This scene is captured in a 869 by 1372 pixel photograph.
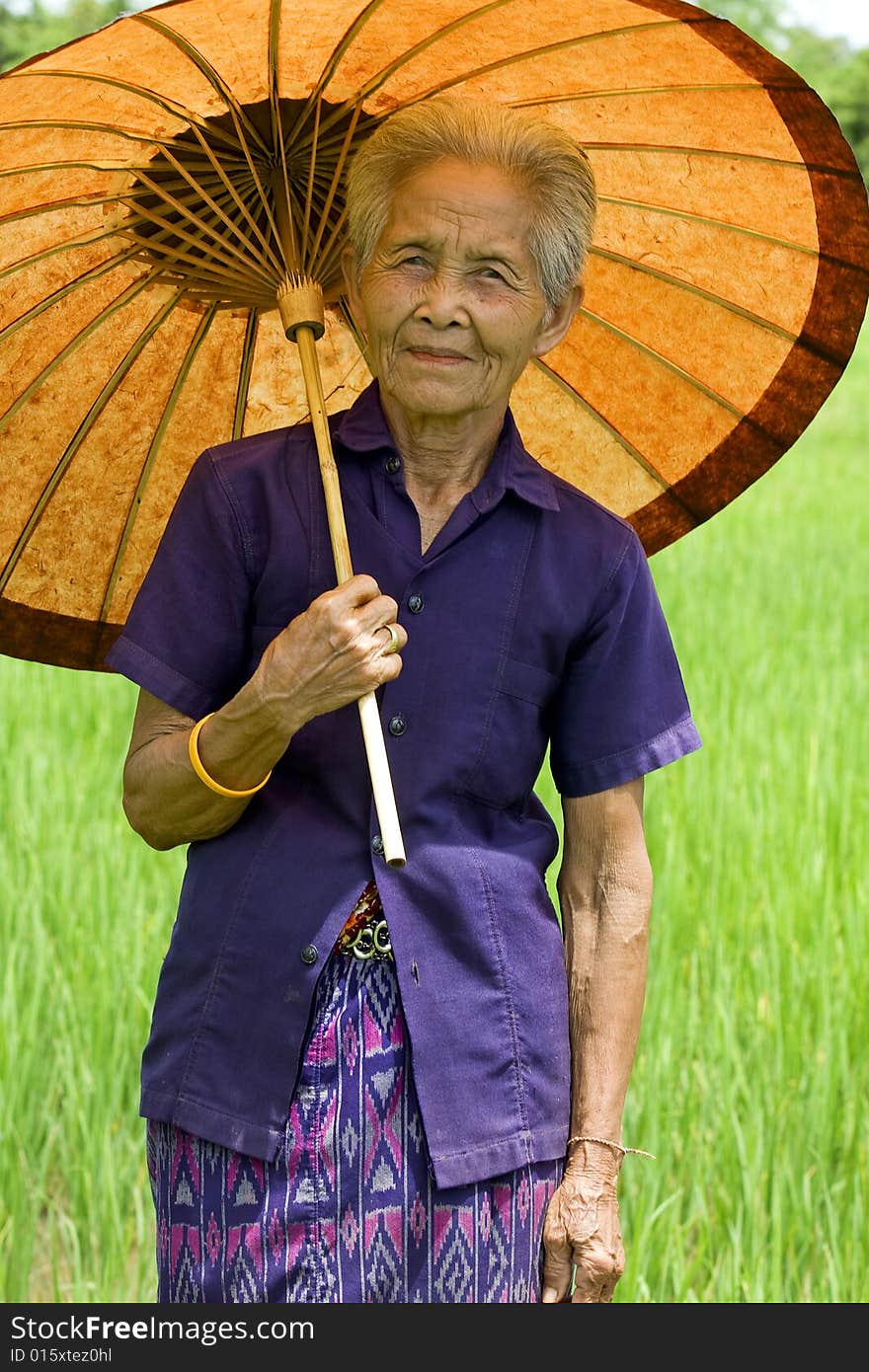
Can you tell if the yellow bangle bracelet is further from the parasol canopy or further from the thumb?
the thumb

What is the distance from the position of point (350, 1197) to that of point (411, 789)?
388 mm

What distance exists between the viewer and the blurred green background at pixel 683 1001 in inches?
107

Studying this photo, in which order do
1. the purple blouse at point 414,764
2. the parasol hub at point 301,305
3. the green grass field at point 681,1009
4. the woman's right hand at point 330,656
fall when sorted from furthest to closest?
the green grass field at point 681,1009
the parasol hub at point 301,305
the purple blouse at point 414,764
the woman's right hand at point 330,656

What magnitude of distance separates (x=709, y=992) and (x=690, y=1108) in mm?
489

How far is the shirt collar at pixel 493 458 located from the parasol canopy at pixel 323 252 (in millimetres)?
176

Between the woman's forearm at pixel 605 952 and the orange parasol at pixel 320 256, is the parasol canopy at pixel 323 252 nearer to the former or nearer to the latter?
the orange parasol at pixel 320 256

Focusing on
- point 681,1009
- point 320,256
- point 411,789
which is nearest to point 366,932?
point 411,789

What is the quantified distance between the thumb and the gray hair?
94 cm

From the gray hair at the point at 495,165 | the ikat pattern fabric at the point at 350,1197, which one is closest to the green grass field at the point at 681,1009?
the ikat pattern fabric at the point at 350,1197

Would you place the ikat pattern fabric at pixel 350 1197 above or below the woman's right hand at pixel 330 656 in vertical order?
below

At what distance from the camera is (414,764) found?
155 cm

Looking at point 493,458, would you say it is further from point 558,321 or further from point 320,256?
point 320,256

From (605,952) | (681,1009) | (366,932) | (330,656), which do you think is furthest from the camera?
(681,1009)

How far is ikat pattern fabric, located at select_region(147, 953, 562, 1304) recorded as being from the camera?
1.51 m
